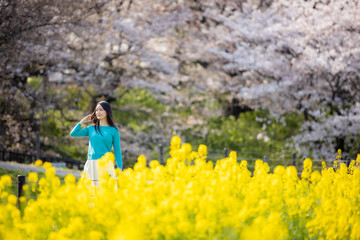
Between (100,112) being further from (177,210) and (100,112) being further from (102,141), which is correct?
(177,210)

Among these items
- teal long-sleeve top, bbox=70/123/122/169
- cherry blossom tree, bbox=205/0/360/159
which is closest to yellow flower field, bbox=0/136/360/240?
teal long-sleeve top, bbox=70/123/122/169

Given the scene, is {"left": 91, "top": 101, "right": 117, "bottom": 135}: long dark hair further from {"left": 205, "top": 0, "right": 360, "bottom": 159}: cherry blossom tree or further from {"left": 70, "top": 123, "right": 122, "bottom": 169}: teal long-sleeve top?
{"left": 205, "top": 0, "right": 360, "bottom": 159}: cherry blossom tree

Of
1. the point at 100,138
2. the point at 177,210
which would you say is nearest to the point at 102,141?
the point at 100,138

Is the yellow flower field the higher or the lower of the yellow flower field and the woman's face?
the lower

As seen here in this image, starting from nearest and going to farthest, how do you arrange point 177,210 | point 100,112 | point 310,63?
point 177,210 → point 100,112 → point 310,63

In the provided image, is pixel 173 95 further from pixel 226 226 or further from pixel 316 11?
pixel 226 226

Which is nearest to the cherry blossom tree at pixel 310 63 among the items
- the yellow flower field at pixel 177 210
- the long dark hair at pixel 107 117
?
the long dark hair at pixel 107 117

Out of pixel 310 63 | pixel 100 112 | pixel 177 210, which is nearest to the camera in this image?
pixel 177 210

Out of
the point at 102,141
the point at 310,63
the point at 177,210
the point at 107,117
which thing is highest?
the point at 310,63

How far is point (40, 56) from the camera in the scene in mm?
13242

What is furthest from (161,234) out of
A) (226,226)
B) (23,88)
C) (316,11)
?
(316,11)

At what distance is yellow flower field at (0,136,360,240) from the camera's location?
3256 mm

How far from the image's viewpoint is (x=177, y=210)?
10.9 ft

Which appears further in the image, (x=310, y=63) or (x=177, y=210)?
(x=310, y=63)
